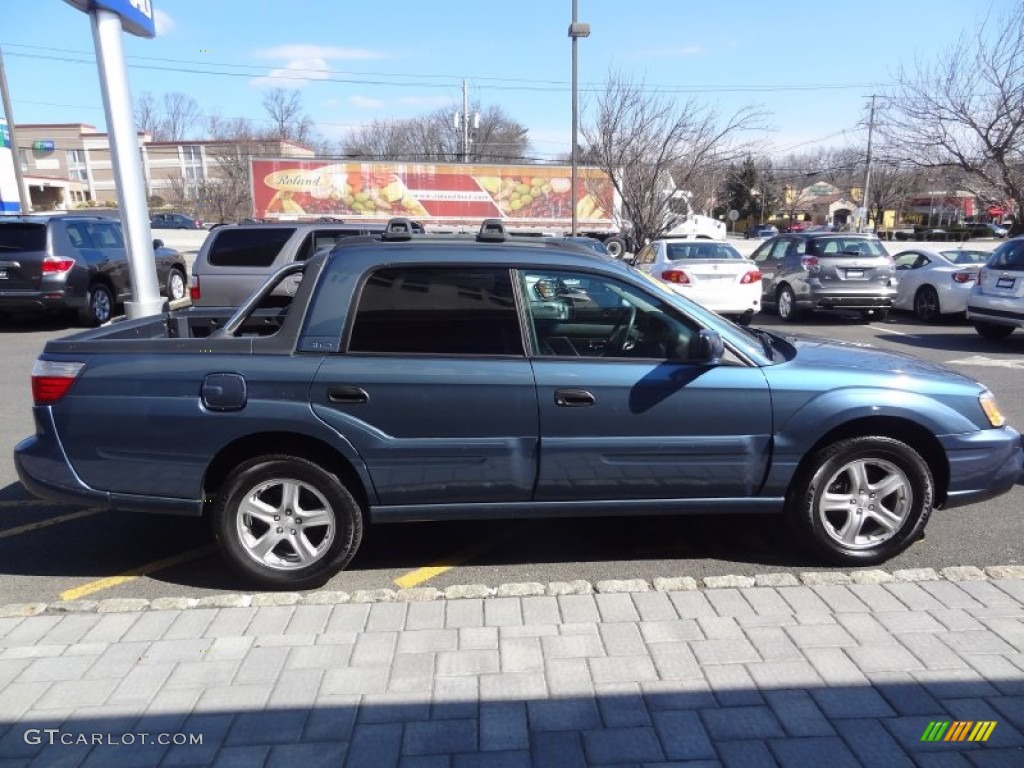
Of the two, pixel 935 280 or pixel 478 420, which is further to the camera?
pixel 935 280

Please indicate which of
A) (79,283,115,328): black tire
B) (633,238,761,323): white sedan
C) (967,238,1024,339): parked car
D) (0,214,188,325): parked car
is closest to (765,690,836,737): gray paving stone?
(967,238,1024,339): parked car

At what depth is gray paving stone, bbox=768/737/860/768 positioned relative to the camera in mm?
2387

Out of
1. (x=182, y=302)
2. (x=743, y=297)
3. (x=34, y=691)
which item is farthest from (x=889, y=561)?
(x=182, y=302)

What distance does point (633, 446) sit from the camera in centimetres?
359

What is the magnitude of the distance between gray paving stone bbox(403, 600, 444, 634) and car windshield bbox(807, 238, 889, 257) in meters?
12.1

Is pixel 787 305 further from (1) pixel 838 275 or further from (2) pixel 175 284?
(2) pixel 175 284

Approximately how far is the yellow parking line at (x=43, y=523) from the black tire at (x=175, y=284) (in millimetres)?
11581

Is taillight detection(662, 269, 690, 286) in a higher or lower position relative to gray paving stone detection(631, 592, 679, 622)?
higher

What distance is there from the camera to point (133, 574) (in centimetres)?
387

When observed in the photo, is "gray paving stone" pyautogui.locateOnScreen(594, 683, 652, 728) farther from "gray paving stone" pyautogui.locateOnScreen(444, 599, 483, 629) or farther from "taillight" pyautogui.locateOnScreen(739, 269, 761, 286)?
"taillight" pyautogui.locateOnScreen(739, 269, 761, 286)

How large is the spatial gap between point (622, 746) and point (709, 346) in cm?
183

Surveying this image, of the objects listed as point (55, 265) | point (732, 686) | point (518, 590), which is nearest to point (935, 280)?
point (518, 590)

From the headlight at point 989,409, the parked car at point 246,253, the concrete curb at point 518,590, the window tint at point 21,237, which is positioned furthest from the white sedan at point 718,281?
the window tint at point 21,237

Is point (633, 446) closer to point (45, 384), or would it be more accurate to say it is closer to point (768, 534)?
point (768, 534)
